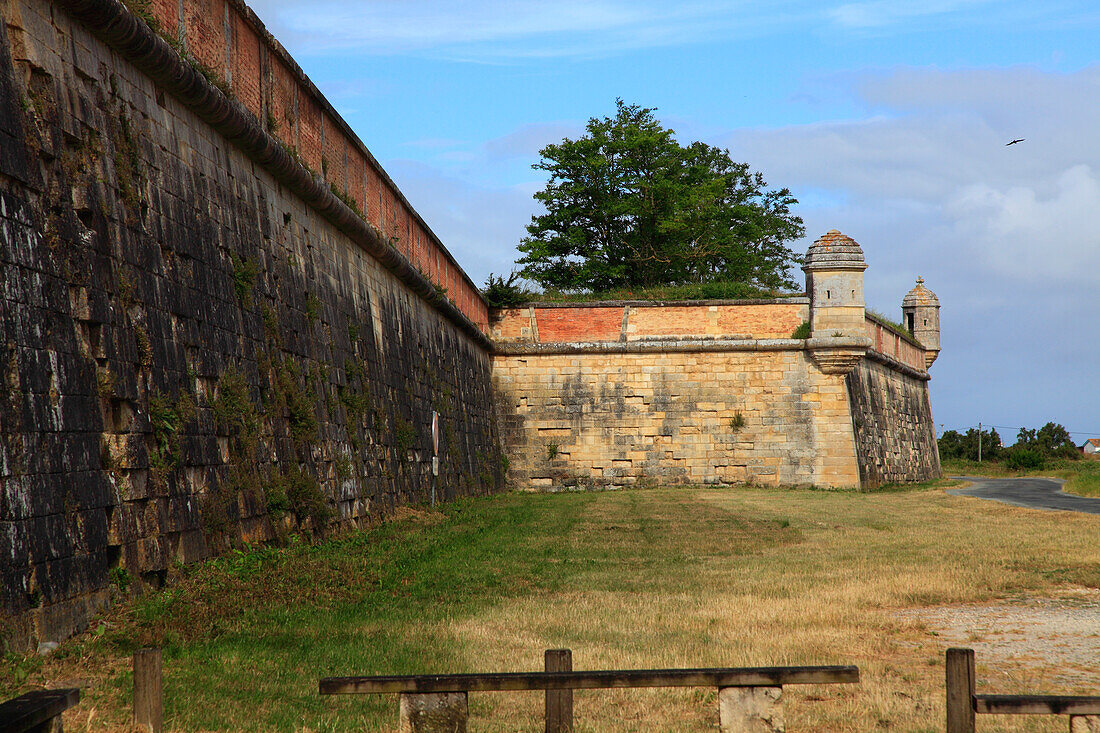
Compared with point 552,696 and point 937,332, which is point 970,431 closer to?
point 937,332

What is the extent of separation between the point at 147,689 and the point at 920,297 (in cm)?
3669

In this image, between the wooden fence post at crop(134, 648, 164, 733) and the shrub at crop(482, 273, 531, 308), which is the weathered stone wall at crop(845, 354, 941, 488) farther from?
the wooden fence post at crop(134, 648, 164, 733)

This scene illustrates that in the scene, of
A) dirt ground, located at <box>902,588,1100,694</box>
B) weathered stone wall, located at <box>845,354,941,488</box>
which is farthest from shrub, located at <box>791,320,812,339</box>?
dirt ground, located at <box>902,588,1100,694</box>

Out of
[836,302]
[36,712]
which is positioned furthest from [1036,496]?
[36,712]

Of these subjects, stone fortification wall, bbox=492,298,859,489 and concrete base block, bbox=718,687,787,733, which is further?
stone fortification wall, bbox=492,298,859,489

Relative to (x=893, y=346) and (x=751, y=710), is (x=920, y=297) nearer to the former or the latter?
(x=893, y=346)

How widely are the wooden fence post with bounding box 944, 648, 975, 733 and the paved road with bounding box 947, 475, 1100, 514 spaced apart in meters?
14.7

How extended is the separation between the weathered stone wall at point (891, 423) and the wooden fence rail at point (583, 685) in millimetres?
22456

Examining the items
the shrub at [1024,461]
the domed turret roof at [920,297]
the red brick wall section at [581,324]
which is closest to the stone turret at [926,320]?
the domed turret roof at [920,297]

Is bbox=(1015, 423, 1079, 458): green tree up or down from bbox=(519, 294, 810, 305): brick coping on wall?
down

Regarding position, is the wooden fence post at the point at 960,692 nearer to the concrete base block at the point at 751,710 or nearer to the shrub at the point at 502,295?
the concrete base block at the point at 751,710

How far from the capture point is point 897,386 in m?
32.3

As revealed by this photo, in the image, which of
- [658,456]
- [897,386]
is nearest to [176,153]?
[658,456]

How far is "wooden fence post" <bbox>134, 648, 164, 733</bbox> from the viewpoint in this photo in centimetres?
377
